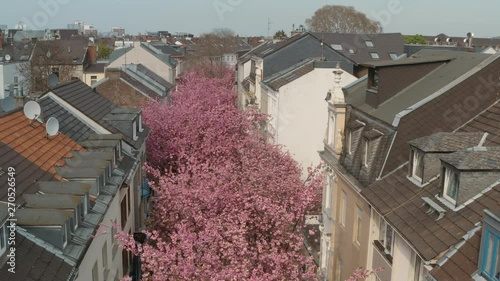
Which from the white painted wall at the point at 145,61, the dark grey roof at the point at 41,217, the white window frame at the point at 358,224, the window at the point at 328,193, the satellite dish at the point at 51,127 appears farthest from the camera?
the white painted wall at the point at 145,61

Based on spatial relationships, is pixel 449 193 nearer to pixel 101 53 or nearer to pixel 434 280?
pixel 434 280

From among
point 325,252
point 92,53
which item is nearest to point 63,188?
point 325,252

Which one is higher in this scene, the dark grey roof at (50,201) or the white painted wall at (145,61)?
the dark grey roof at (50,201)

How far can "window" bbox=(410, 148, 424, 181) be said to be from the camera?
554 inches

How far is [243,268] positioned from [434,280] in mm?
4645

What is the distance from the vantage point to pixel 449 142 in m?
13.7

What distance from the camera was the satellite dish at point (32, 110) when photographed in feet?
59.7

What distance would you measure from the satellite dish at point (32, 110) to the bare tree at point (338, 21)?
83.4 metres

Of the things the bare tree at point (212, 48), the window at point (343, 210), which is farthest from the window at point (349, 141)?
the bare tree at point (212, 48)

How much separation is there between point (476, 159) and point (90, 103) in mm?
19415

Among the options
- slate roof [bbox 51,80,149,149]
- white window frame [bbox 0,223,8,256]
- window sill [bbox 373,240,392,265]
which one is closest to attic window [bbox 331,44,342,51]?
slate roof [bbox 51,80,149,149]

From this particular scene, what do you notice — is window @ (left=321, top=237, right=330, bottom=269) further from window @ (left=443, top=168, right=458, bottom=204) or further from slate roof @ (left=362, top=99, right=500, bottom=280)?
window @ (left=443, top=168, right=458, bottom=204)

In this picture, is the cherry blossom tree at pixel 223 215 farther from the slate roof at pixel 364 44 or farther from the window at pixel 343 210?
the slate roof at pixel 364 44

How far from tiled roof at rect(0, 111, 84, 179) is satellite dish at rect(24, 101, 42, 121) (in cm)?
22
